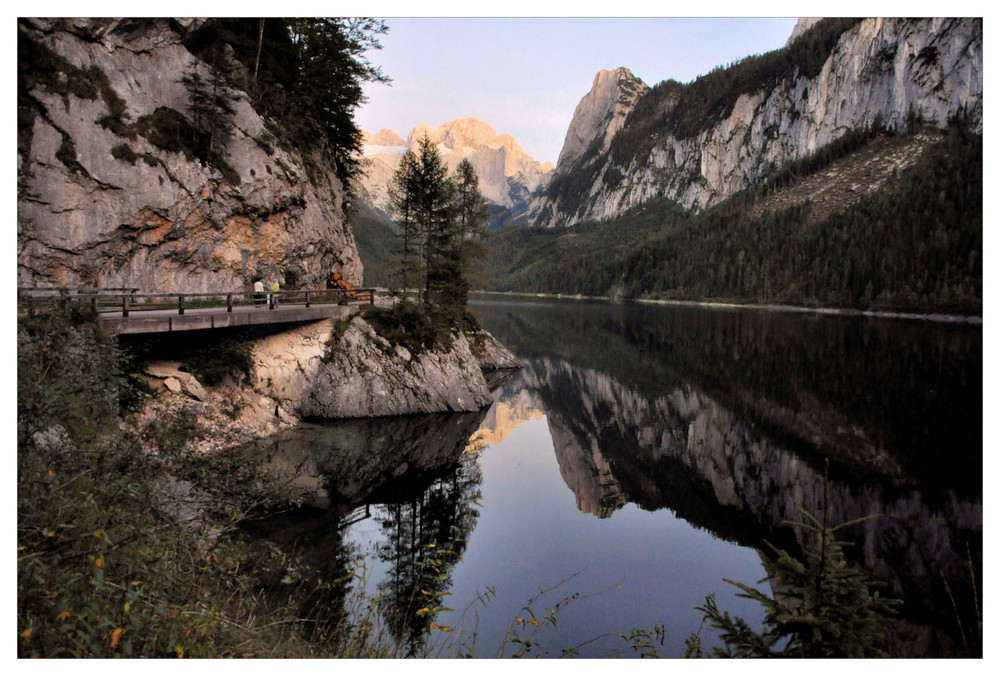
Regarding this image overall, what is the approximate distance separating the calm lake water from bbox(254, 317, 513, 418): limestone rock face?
4.14 ft

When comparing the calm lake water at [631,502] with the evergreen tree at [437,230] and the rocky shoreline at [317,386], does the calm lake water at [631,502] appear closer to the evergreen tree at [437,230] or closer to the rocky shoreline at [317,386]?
the rocky shoreline at [317,386]

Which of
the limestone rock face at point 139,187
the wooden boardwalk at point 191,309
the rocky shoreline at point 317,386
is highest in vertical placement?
the limestone rock face at point 139,187

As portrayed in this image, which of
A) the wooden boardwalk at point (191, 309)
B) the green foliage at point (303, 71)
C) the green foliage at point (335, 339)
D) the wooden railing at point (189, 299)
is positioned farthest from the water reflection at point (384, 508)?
the green foliage at point (303, 71)

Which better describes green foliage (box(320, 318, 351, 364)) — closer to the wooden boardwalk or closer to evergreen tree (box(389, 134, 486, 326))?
the wooden boardwalk

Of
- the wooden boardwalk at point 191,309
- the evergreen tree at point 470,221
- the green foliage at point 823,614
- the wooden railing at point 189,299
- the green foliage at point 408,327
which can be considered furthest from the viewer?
the evergreen tree at point 470,221

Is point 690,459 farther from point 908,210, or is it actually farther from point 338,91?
point 908,210

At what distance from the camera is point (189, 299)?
84.0ft

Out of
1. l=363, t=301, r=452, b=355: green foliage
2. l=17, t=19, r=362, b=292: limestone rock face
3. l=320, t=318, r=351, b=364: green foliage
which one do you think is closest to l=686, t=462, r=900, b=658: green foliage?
l=320, t=318, r=351, b=364: green foliage

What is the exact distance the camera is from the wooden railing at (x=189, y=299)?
17609mm

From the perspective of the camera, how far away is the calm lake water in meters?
12.3

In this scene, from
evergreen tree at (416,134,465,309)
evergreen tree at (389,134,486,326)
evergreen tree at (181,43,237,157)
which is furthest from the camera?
evergreen tree at (416,134,465,309)

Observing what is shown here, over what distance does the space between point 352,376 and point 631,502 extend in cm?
1459

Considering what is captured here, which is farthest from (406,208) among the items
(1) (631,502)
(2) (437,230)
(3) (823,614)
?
(3) (823,614)

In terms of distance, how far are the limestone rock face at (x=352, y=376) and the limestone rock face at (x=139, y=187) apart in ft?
19.5
